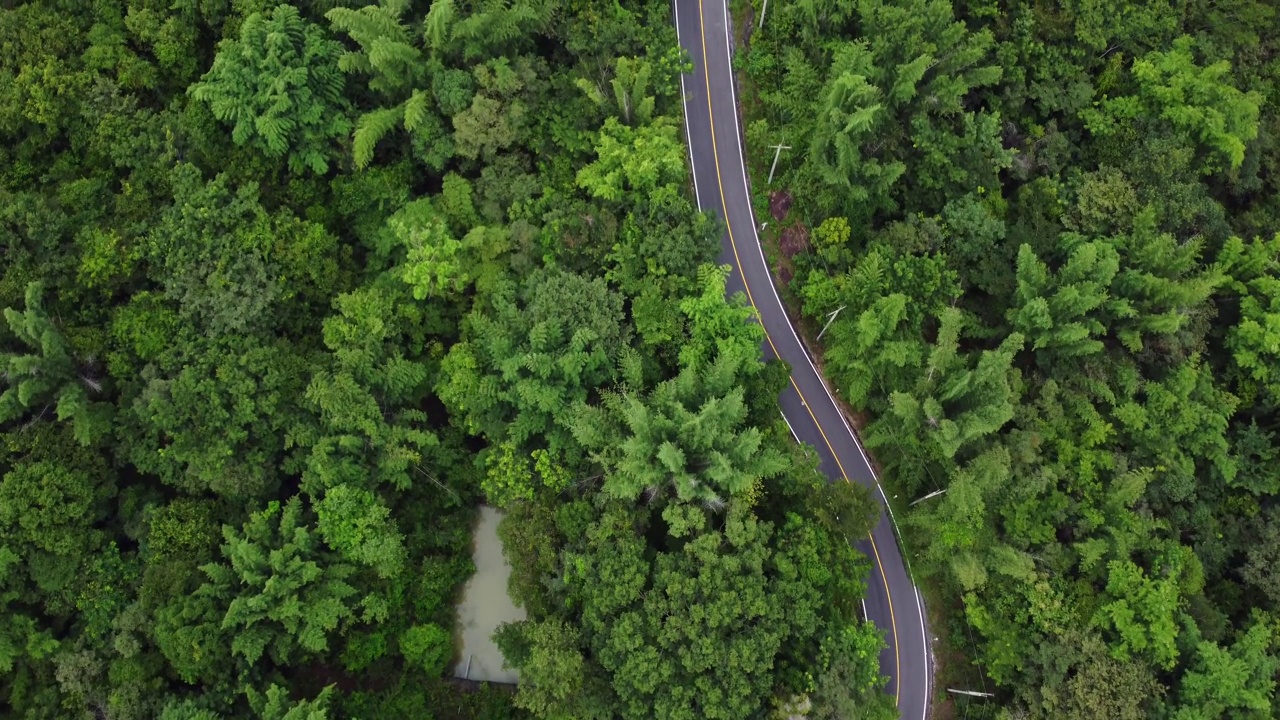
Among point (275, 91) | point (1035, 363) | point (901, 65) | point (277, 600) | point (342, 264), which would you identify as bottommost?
point (277, 600)

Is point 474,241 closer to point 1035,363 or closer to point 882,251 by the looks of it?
point 882,251

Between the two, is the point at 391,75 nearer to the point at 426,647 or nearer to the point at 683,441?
the point at 683,441

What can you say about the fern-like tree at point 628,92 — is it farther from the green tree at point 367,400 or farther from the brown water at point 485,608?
the brown water at point 485,608

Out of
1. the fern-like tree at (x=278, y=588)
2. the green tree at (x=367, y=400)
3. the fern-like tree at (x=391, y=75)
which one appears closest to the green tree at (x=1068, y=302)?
the fern-like tree at (x=391, y=75)

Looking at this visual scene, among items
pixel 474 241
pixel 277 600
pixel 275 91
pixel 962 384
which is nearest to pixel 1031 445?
pixel 962 384

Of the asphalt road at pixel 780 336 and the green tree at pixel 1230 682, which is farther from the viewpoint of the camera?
the asphalt road at pixel 780 336

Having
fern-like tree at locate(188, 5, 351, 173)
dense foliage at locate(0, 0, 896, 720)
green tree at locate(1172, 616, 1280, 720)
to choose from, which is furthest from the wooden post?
green tree at locate(1172, 616, 1280, 720)
